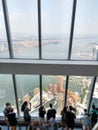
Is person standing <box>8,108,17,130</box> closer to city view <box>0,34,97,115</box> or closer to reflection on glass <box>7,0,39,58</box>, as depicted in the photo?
city view <box>0,34,97,115</box>

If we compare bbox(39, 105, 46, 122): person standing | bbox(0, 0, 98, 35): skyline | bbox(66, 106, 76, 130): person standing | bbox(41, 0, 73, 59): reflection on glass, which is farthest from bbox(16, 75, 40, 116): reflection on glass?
bbox(0, 0, 98, 35): skyline

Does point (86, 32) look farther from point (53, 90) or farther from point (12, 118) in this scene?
point (12, 118)

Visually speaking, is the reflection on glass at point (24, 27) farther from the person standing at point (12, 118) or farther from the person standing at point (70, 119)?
the person standing at point (70, 119)

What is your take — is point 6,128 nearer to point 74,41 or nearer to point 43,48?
point 43,48

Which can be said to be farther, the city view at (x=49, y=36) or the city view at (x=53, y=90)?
the city view at (x=53, y=90)

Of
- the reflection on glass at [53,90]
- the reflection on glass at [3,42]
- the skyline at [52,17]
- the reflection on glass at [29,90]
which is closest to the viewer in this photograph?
the skyline at [52,17]

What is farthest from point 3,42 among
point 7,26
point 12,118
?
point 12,118

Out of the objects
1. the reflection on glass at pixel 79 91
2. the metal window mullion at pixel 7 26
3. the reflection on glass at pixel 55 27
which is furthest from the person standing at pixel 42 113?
the metal window mullion at pixel 7 26
